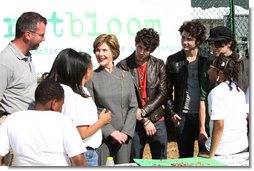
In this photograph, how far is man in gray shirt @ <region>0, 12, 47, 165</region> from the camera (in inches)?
119

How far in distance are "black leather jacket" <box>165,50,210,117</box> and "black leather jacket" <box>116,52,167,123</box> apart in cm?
7

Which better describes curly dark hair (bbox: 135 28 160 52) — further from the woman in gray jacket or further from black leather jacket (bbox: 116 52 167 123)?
the woman in gray jacket

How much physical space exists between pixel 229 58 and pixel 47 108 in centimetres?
113

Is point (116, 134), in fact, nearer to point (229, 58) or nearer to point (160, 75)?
point (160, 75)

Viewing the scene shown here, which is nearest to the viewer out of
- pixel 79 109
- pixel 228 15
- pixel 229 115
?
pixel 79 109

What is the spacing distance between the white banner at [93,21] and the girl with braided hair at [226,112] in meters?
1.90

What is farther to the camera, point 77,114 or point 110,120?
point 110,120

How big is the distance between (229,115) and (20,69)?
124 cm

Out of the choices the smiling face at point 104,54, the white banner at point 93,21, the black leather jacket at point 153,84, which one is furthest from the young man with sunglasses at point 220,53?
the white banner at point 93,21

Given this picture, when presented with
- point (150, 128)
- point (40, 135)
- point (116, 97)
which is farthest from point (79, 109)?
point (150, 128)

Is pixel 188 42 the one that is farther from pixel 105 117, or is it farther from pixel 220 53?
pixel 105 117

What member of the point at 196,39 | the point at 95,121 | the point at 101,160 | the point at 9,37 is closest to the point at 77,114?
the point at 95,121

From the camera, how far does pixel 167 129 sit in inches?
155

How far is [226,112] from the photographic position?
2.88 m
